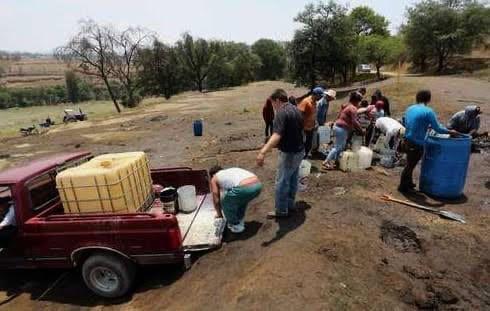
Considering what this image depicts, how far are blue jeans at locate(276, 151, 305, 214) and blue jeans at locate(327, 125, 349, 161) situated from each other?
2425 mm

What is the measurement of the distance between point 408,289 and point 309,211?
220 centimetres

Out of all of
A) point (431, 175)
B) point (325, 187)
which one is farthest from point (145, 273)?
point (431, 175)

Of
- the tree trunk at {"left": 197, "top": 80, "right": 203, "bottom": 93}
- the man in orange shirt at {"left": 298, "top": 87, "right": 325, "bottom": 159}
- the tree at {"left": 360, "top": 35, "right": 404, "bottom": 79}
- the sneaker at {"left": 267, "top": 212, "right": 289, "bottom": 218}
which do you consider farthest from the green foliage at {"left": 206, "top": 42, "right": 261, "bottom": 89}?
the sneaker at {"left": 267, "top": 212, "right": 289, "bottom": 218}

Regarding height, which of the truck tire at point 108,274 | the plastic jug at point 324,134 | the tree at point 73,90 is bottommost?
the tree at point 73,90

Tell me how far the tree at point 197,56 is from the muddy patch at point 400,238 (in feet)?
180

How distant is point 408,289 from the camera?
4.38 m

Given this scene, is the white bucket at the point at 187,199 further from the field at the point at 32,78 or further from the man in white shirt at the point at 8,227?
the field at the point at 32,78

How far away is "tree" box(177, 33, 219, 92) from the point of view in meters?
56.9

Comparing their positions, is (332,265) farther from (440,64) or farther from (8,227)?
(440,64)

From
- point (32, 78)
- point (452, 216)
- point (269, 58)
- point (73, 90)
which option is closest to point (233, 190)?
point (452, 216)

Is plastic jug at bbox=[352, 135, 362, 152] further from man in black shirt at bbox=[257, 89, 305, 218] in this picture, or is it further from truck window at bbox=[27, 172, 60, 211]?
truck window at bbox=[27, 172, 60, 211]

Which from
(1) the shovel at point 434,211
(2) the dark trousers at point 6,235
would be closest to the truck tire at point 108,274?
(2) the dark trousers at point 6,235

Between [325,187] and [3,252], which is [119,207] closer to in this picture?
[3,252]

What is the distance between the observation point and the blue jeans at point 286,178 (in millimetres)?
5727
